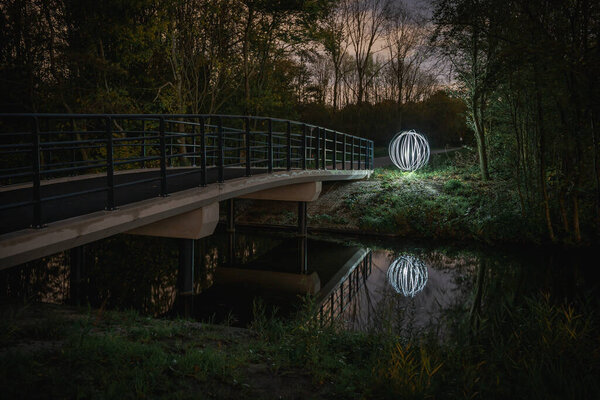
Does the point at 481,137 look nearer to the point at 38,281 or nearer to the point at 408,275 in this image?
the point at 408,275

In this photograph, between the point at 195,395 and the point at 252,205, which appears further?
the point at 252,205

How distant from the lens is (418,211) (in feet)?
53.6

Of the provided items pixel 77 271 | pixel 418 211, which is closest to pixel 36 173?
pixel 77 271

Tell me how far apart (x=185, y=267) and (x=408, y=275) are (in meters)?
5.61

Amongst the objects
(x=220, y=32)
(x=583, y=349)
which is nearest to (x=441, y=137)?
(x=220, y=32)

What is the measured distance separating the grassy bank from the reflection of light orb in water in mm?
4183

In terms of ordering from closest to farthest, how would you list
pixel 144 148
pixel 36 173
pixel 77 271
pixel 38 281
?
pixel 36 173 → pixel 38 281 → pixel 77 271 → pixel 144 148

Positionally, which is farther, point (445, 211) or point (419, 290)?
point (445, 211)

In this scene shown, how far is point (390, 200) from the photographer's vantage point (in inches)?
693

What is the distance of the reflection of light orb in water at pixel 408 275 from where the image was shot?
1020cm

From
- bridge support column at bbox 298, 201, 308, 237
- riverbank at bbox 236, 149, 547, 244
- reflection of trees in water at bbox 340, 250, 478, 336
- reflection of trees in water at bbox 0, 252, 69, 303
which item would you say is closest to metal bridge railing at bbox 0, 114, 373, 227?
bridge support column at bbox 298, 201, 308, 237

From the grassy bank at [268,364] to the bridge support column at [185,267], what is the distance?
305 centimetres

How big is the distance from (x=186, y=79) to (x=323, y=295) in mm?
13245

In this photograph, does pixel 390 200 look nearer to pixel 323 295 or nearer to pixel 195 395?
pixel 323 295
